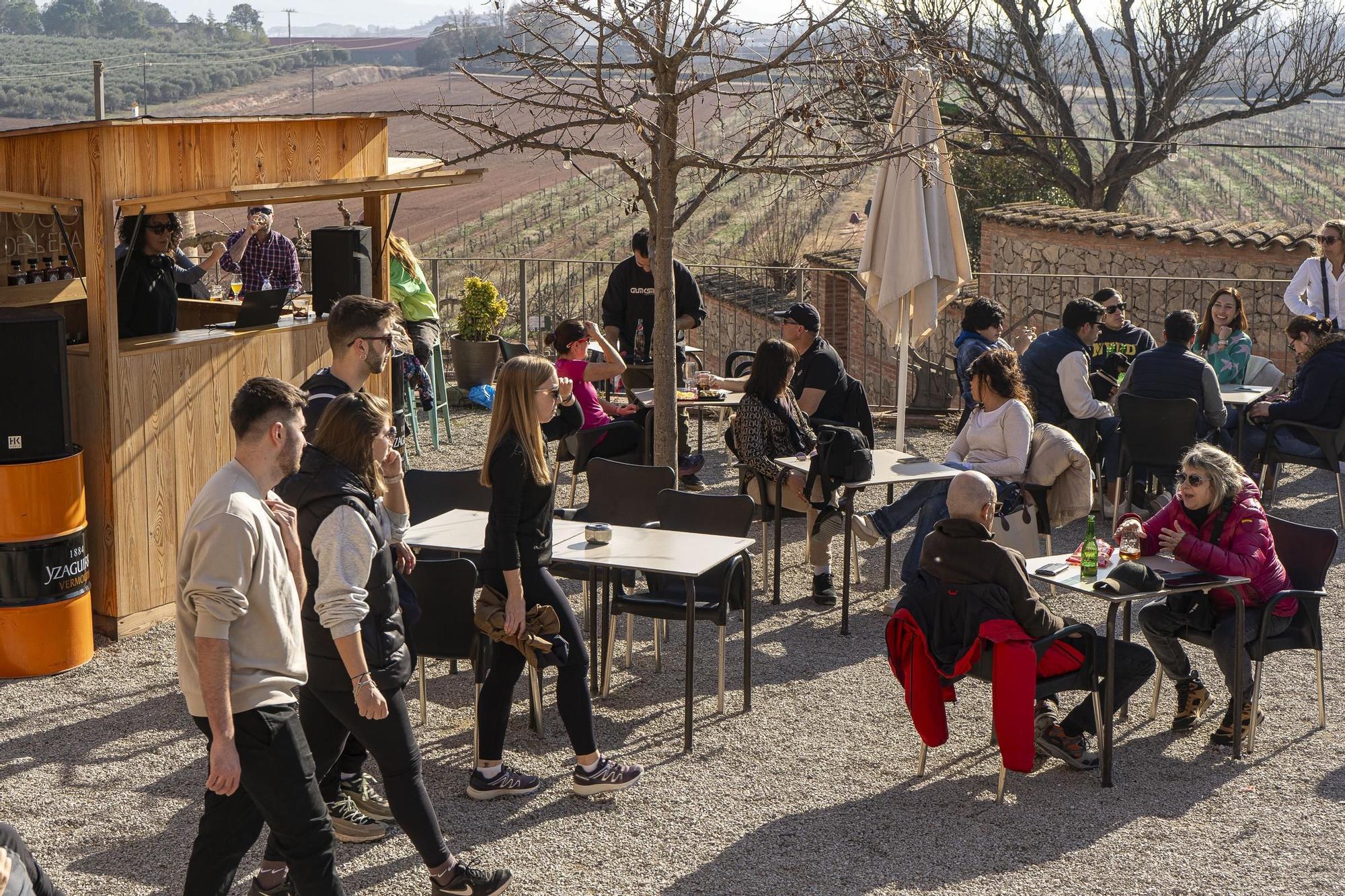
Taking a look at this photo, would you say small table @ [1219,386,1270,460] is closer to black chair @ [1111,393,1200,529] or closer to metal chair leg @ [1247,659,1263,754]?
black chair @ [1111,393,1200,529]

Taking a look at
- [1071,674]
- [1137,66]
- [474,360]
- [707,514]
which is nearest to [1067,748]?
[1071,674]

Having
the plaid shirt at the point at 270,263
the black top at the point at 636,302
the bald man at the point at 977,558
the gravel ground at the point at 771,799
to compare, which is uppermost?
the plaid shirt at the point at 270,263

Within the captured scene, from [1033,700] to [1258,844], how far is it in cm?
89

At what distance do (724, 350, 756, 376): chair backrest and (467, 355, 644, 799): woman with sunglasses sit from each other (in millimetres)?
5151

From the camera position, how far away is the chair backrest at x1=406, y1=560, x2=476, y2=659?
205 inches

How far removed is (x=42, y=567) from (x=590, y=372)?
135 inches

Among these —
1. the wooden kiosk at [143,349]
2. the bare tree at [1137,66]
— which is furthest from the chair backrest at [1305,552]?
the bare tree at [1137,66]

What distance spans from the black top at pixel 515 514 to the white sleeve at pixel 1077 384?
474cm

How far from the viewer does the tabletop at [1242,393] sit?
9258mm

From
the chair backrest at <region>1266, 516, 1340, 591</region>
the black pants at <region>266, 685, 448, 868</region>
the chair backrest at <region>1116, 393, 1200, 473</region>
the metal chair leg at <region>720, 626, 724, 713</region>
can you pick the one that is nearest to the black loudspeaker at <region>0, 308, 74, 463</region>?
the black pants at <region>266, 685, 448, 868</region>

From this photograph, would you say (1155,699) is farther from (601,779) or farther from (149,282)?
(149,282)

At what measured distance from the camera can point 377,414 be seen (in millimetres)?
4016

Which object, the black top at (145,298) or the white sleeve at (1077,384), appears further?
the white sleeve at (1077,384)

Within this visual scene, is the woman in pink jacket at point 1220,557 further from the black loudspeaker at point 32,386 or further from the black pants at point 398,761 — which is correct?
the black loudspeaker at point 32,386
